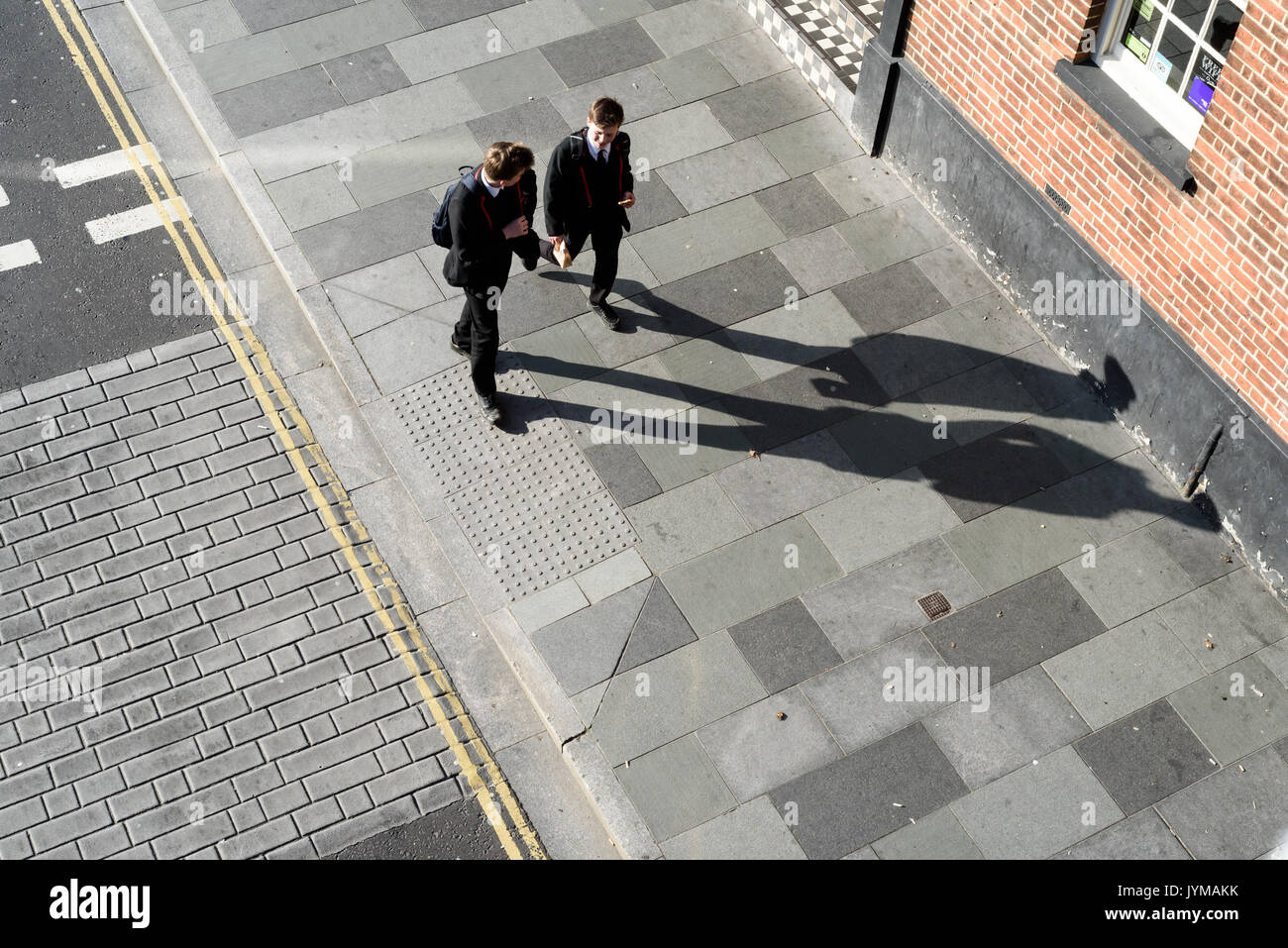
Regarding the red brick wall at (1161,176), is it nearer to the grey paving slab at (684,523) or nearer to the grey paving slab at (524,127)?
the grey paving slab at (524,127)

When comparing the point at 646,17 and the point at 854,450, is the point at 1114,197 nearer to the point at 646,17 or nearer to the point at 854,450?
the point at 854,450

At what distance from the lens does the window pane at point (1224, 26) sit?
27.0 ft

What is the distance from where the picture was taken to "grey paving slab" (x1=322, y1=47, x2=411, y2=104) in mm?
12023

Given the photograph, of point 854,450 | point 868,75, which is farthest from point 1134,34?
point 854,450

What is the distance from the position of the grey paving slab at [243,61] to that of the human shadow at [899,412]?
440cm

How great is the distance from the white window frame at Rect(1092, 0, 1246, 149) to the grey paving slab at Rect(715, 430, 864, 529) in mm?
3237

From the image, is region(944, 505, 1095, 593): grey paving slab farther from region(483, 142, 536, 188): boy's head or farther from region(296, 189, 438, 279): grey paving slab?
region(296, 189, 438, 279): grey paving slab

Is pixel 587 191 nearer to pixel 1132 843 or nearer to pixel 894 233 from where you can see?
pixel 894 233

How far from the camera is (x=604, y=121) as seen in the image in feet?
28.4

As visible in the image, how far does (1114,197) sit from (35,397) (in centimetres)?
837

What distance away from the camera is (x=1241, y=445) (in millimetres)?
8836

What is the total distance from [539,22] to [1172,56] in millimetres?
6286

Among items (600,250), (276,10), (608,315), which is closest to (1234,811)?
(608,315)
